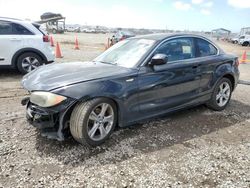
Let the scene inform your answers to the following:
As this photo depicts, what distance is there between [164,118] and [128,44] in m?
1.51

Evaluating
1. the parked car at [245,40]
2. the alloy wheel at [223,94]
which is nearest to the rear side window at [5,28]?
the alloy wheel at [223,94]

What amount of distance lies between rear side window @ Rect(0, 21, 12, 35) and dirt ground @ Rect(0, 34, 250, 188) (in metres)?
3.59

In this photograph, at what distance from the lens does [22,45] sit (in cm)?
756

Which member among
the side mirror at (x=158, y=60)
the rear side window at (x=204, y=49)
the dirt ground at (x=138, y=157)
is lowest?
the dirt ground at (x=138, y=157)

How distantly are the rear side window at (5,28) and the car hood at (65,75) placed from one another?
4152mm

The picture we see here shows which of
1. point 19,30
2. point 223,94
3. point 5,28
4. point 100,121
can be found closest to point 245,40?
point 223,94

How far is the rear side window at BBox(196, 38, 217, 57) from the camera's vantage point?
4.89m

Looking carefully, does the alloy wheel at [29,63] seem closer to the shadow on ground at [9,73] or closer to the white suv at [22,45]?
the white suv at [22,45]

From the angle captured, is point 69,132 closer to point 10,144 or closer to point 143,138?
point 10,144

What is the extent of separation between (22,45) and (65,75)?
466 cm

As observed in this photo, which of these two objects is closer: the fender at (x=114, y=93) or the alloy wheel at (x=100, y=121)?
the fender at (x=114, y=93)

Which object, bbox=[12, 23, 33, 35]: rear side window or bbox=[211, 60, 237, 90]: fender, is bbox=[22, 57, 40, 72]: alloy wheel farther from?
bbox=[211, 60, 237, 90]: fender

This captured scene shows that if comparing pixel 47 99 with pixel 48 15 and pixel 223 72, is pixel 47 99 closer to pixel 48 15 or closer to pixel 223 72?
pixel 223 72

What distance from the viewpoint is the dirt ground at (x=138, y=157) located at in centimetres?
294
